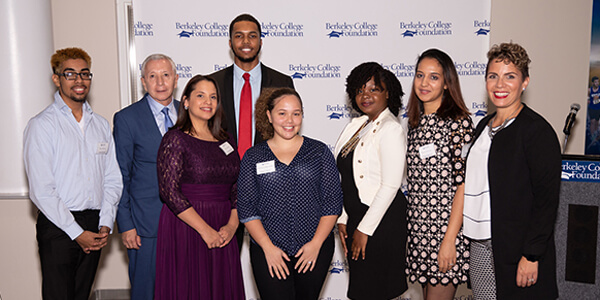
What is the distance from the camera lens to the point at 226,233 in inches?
92.7

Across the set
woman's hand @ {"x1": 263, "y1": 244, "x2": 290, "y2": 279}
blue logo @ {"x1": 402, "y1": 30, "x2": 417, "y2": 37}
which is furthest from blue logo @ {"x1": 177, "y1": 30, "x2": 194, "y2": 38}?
woman's hand @ {"x1": 263, "y1": 244, "x2": 290, "y2": 279}

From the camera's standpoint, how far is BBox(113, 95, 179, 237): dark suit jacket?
8.42 feet

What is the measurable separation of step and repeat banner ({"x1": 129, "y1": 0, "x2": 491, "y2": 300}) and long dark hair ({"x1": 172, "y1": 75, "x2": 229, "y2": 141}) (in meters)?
1.50

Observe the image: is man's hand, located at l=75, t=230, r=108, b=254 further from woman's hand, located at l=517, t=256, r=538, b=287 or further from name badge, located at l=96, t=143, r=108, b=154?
woman's hand, located at l=517, t=256, r=538, b=287

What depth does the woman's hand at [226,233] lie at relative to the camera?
2346mm

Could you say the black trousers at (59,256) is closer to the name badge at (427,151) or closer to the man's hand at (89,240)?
the man's hand at (89,240)

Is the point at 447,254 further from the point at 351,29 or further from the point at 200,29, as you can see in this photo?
the point at 200,29

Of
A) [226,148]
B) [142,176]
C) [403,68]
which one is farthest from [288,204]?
[403,68]

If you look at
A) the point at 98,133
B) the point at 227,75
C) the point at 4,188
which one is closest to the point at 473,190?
the point at 227,75

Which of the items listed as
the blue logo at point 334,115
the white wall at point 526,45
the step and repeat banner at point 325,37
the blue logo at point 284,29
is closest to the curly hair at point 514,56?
Result: the step and repeat banner at point 325,37

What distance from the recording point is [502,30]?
4.02m

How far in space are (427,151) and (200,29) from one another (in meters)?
2.57

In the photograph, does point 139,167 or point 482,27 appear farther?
point 482,27

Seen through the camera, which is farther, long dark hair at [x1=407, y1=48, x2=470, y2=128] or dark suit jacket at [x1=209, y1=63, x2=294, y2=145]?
dark suit jacket at [x1=209, y1=63, x2=294, y2=145]
